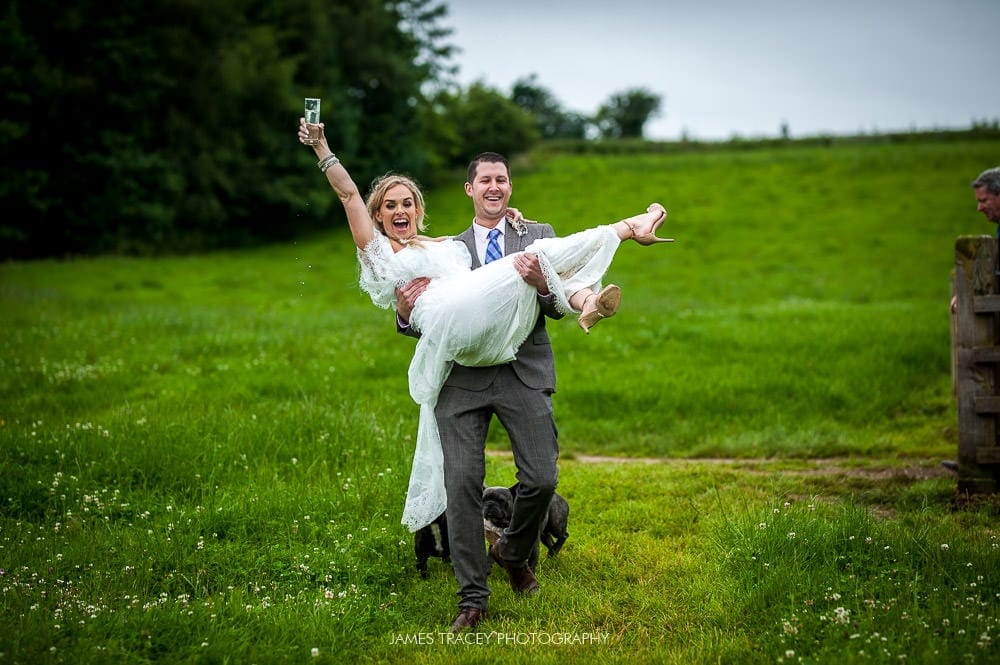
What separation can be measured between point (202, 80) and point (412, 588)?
33750 mm

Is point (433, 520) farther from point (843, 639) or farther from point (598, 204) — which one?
point (598, 204)

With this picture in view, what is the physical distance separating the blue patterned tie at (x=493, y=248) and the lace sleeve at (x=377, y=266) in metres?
0.62

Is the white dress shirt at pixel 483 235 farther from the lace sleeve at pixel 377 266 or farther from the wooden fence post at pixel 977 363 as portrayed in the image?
the wooden fence post at pixel 977 363

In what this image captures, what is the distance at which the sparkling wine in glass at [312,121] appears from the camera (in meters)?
5.37

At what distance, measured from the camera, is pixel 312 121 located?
5418mm

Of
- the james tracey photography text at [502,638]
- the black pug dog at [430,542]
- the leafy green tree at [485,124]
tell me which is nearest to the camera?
the james tracey photography text at [502,638]

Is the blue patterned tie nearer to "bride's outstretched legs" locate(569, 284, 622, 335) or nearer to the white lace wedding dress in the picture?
the white lace wedding dress

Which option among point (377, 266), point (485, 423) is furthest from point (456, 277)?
point (485, 423)

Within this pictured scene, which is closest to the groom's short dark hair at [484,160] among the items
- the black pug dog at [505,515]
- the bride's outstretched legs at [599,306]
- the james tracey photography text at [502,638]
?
the bride's outstretched legs at [599,306]

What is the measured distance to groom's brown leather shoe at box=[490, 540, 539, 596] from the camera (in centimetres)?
599

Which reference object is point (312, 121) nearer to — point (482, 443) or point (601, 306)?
point (601, 306)

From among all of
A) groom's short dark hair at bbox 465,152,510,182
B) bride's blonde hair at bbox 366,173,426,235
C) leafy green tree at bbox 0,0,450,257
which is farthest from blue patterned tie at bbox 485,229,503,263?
leafy green tree at bbox 0,0,450,257

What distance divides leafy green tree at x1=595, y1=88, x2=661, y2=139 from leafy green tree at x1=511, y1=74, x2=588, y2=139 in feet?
8.69

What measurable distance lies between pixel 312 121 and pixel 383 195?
0.68 meters
